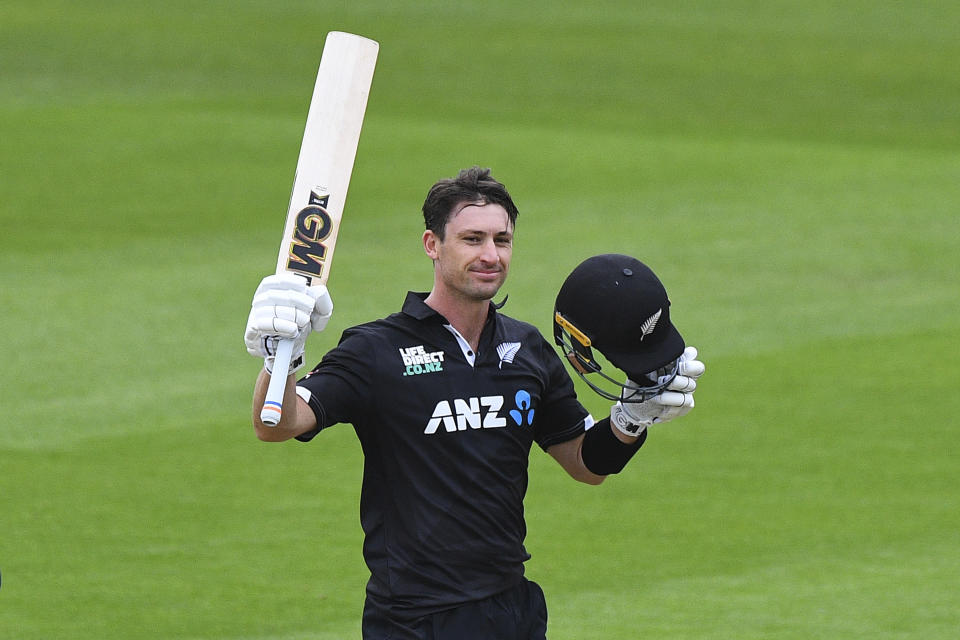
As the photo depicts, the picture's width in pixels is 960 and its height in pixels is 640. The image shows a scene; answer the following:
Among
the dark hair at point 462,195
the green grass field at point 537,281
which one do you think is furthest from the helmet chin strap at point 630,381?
the green grass field at point 537,281

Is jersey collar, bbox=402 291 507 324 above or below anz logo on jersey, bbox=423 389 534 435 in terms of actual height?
above

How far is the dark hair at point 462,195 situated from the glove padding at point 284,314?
1.99 feet

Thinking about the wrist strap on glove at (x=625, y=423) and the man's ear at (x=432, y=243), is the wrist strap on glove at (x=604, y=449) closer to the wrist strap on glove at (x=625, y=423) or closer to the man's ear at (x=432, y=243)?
the wrist strap on glove at (x=625, y=423)

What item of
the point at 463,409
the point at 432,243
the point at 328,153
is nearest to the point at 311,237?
the point at 328,153

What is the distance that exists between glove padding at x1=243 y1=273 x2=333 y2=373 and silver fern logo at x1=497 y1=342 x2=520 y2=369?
756 millimetres

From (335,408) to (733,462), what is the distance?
5739mm

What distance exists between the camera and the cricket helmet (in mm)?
4617

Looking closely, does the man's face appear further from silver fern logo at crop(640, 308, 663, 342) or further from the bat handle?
the bat handle

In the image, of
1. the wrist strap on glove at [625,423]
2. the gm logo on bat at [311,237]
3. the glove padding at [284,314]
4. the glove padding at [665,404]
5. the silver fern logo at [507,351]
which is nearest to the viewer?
the glove padding at [284,314]

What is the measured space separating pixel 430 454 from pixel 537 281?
9.56 m

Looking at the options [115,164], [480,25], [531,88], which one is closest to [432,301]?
[115,164]

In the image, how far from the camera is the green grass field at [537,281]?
8.19 m

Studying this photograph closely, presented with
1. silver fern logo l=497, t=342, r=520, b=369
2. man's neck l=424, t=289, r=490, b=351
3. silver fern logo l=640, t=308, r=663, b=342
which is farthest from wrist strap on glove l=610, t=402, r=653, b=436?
man's neck l=424, t=289, r=490, b=351

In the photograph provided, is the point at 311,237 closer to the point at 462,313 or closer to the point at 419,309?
the point at 419,309
